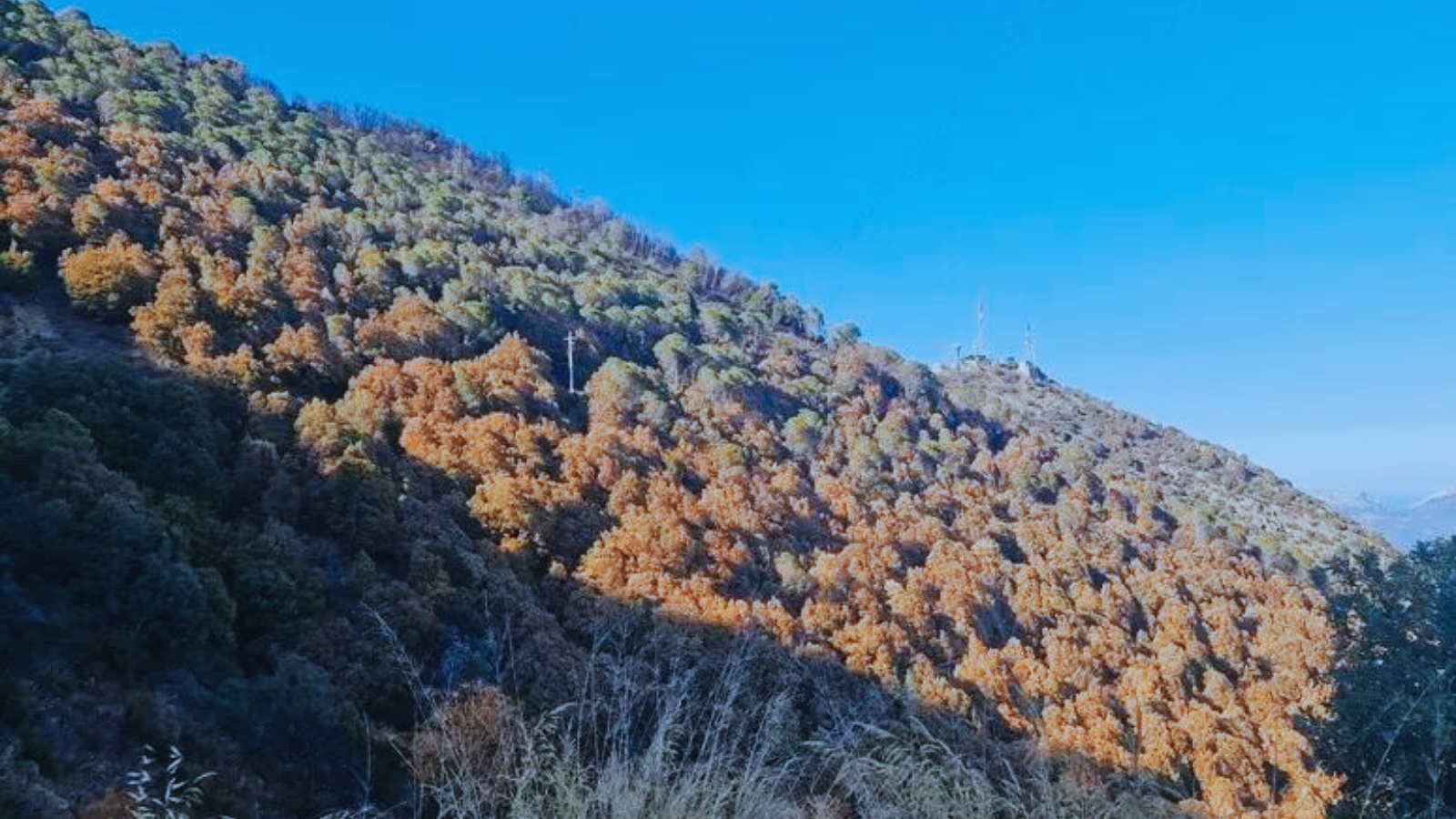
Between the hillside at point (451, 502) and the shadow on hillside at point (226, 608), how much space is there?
0.05 metres

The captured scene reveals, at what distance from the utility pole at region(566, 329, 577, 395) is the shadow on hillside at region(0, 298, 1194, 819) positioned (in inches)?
438

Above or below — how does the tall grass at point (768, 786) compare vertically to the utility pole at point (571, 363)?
below

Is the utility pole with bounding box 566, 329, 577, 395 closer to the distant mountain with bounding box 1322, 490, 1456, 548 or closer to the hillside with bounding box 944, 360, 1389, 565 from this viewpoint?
the hillside with bounding box 944, 360, 1389, 565

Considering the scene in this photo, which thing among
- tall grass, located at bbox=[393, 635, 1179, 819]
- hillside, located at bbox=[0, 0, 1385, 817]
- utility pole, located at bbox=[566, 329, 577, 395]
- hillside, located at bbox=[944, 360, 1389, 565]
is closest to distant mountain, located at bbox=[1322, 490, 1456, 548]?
hillside, located at bbox=[944, 360, 1389, 565]

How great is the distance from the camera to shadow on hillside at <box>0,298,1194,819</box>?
6.91m

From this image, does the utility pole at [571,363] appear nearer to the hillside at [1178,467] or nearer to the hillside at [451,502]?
the hillside at [451,502]

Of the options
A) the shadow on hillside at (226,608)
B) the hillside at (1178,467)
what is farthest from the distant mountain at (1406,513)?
the shadow on hillside at (226,608)

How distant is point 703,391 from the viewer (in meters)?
33.2

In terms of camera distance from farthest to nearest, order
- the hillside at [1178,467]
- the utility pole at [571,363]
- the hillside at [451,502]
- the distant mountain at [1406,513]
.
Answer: the distant mountain at [1406,513] < the hillside at [1178,467] < the utility pole at [571,363] < the hillside at [451,502]

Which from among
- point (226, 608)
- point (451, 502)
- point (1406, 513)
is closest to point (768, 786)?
point (226, 608)

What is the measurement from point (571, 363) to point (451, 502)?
37.7ft

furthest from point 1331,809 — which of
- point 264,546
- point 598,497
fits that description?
point 598,497

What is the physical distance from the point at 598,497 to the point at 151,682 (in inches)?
603

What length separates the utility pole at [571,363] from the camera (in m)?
29.4
